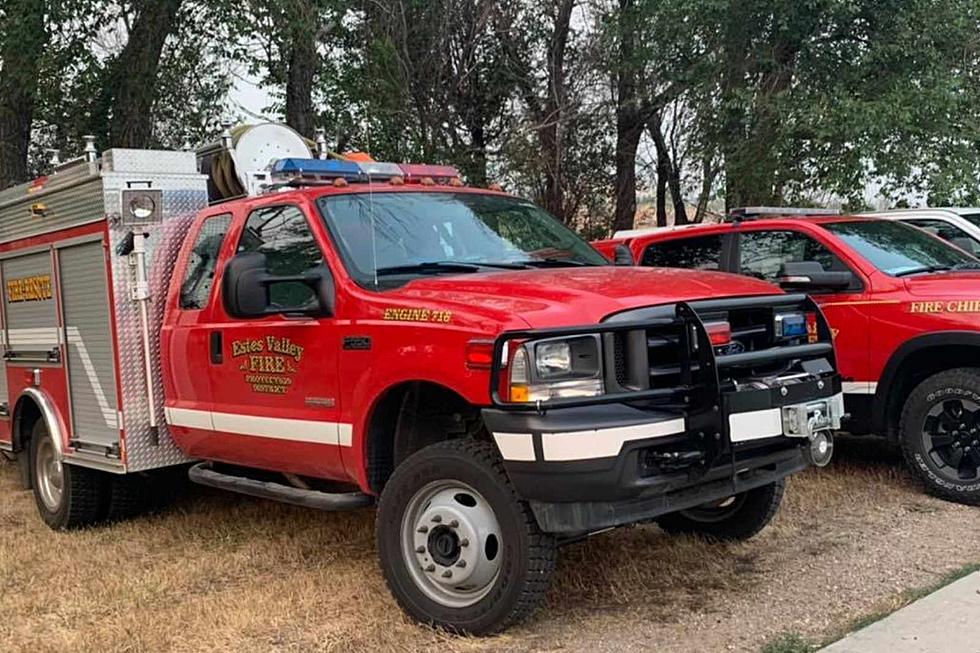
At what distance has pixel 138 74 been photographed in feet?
41.3

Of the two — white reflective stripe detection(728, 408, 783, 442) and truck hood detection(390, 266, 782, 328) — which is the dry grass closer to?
white reflective stripe detection(728, 408, 783, 442)

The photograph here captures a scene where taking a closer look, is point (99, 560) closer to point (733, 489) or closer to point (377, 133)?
point (733, 489)

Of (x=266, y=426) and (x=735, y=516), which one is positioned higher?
(x=266, y=426)

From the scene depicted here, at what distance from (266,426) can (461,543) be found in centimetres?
149

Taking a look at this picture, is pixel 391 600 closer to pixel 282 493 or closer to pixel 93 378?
pixel 282 493

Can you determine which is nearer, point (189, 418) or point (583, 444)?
point (583, 444)

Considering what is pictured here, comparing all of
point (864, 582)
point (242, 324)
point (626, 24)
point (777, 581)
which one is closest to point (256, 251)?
point (242, 324)

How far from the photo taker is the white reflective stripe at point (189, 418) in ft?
18.4

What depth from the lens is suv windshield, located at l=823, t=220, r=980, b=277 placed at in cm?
678

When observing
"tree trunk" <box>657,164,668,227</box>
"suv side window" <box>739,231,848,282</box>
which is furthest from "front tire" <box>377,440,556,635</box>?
"tree trunk" <box>657,164,668,227</box>

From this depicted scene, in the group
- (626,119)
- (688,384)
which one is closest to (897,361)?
(688,384)

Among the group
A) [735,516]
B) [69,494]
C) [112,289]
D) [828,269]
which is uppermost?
Answer: [112,289]

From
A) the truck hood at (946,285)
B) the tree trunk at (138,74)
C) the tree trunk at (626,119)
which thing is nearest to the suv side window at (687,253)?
the truck hood at (946,285)

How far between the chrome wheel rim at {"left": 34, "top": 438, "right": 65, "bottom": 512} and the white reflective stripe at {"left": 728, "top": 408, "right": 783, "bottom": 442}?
4.95 metres
